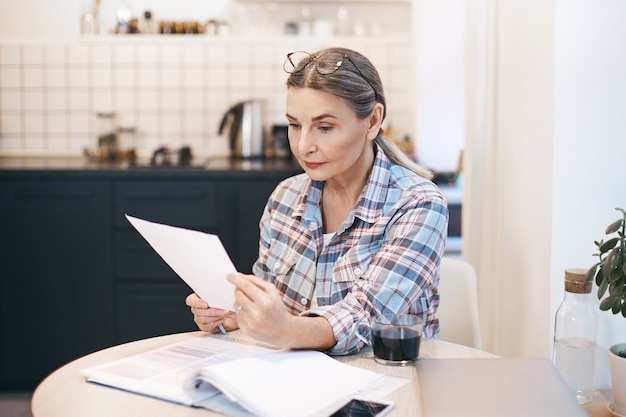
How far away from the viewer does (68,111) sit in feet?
12.9

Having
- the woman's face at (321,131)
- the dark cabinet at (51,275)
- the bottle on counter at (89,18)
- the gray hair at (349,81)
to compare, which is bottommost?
the dark cabinet at (51,275)

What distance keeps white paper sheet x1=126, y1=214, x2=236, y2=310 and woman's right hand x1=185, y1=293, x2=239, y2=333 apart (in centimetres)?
11

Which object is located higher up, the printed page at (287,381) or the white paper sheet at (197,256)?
the white paper sheet at (197,256)

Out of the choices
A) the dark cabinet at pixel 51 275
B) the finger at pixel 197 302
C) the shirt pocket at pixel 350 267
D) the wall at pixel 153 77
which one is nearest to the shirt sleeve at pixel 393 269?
the shirt pocket at pixel 350 267

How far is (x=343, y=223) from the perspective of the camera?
5.66 ft

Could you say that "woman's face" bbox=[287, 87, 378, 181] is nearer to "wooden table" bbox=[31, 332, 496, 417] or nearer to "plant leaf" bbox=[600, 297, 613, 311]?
"wooden table" bbox=[31, 332, 496, 417]

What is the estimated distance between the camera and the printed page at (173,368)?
4.07 feet

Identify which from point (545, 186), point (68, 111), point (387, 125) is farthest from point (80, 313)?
point (545, 186)

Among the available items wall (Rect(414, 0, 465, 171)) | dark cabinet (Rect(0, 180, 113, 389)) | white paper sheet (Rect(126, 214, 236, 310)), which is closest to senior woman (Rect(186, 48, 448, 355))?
white paper sheet (Rect(126, 214, 236, 310))

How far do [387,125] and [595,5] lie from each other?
2.11 m

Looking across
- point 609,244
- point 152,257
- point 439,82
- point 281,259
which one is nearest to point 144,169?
point 152,257

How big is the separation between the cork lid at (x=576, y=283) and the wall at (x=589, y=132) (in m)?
0.16

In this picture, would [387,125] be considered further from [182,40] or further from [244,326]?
[244,326]

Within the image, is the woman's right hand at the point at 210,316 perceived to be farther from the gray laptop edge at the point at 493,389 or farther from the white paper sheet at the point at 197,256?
the gray laptop edge at the point at 493,389
